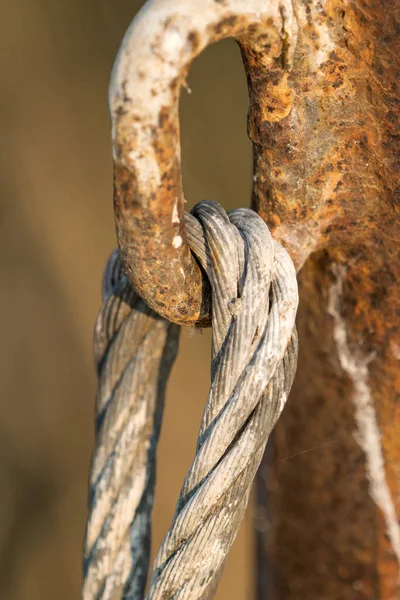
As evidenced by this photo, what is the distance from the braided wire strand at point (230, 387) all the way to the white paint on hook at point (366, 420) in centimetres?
14

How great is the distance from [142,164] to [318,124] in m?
0.15

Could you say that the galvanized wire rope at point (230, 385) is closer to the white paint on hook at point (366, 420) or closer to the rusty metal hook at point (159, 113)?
the rusty metal hook at point (159, 113)

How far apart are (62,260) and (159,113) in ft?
3.82

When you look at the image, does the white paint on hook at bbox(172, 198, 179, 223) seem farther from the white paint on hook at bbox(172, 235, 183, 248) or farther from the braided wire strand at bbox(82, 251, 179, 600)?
the braided wire strand at bbox(82, 251, 179, 600)

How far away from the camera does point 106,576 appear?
1.85 feet

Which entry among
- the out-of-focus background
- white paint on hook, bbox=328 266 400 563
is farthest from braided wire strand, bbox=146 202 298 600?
the out-of-focus background

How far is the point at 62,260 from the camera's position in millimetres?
1538

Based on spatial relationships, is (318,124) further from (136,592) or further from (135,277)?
(136,592)

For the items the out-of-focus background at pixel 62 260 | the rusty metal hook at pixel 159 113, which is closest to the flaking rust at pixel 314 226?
the rusty metal hook at pixel 159 113

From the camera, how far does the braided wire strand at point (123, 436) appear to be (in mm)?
562

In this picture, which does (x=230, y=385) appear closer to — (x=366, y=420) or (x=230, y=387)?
(x=230, y=387)

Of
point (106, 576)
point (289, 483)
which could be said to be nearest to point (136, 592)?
point (106, 576)

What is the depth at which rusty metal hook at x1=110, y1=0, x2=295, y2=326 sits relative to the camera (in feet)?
1.30

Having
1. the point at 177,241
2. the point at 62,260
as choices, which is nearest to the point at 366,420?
the point at 177,241
